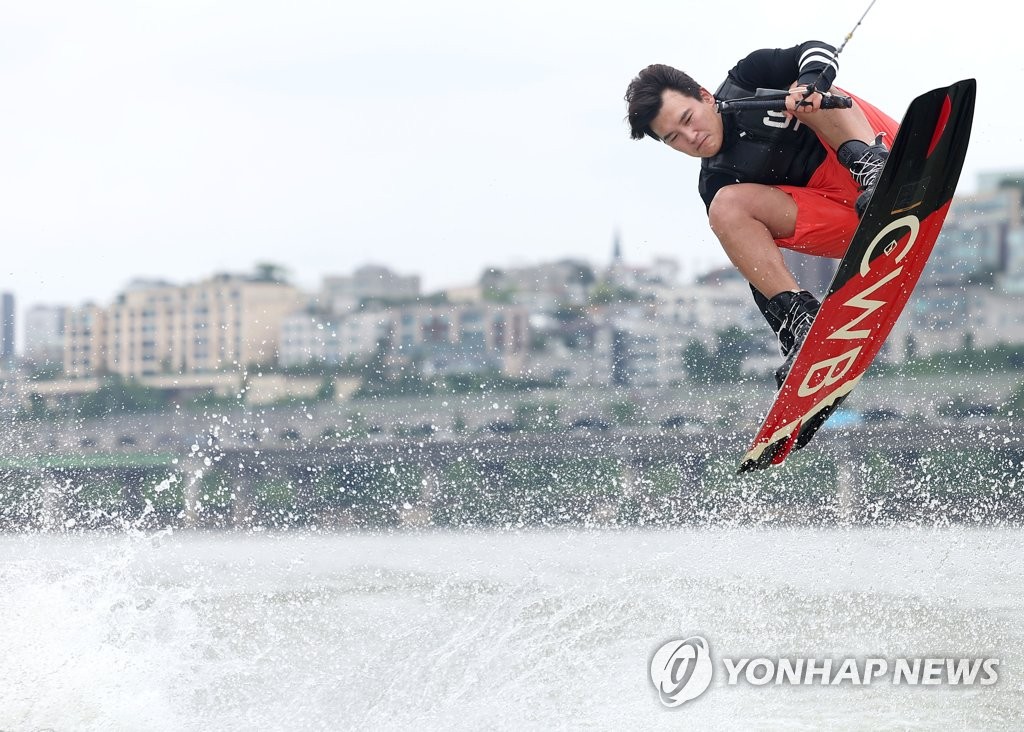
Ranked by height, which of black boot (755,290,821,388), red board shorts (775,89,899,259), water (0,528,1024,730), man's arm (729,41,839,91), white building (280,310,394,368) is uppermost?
man's arm (729,41,839,91)

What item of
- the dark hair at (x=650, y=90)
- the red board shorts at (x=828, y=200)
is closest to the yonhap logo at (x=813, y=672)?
the red board shorts at (x=828, y=200)

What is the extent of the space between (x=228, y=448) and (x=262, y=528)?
15.0m

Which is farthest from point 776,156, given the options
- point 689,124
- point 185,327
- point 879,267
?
point 185,327

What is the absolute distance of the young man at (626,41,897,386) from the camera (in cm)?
593

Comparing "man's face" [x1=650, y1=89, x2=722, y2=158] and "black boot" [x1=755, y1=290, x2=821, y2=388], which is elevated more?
"man's face" [x1=650, y1=89, x2=722, y2=158]

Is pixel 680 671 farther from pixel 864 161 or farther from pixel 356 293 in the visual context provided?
pixel 356 293

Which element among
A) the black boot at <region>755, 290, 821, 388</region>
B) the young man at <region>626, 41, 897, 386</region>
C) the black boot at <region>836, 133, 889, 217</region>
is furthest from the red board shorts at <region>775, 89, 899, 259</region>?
the black boot at <region>755, 290, 821, 388</region>

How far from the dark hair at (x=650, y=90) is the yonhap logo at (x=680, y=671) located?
272cm

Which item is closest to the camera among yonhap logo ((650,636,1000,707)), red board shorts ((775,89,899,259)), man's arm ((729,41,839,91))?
man's arm ((729,41,839,91))

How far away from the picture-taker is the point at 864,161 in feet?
19.6

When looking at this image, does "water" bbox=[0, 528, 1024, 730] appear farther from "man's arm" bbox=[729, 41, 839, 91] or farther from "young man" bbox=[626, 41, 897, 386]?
"man's arm" bbox=[729, 41, 839, 91]

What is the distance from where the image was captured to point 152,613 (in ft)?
26.2

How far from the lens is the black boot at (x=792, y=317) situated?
19.8 feet

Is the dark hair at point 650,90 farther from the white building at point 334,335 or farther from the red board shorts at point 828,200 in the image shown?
the white building at point 334,335
